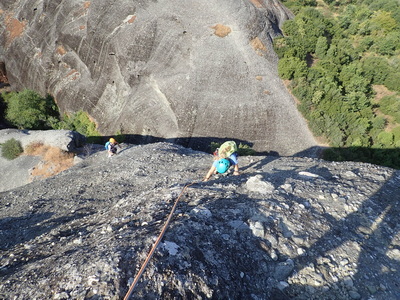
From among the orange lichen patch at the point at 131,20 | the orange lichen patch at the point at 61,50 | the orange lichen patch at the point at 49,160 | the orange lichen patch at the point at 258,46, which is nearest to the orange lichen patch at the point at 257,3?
the orange lichen patch at the point at 258,46

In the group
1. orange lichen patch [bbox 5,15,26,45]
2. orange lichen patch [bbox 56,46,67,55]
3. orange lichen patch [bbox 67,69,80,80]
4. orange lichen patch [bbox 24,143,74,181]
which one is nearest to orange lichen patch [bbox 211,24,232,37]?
orange lichen patch [bbox 24,143,74,181]

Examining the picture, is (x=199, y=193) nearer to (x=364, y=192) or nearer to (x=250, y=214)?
(x=250, y=214)

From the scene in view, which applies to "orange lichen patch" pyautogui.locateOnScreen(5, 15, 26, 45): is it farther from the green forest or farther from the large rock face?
the green forest

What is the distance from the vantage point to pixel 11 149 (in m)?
15.7

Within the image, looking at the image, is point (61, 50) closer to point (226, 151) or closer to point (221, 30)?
point (221, 30)

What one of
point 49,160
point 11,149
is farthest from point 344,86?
point 11,149

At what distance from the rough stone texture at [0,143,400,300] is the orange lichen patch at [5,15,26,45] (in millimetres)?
33531

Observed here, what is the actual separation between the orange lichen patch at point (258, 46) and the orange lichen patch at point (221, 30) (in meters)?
2.43

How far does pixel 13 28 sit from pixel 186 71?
90.2 ft

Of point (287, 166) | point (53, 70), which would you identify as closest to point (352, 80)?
point (287, 166)

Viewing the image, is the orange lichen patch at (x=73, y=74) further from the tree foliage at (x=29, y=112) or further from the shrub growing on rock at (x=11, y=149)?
the shrub growing on rock at (x=11, y=149)

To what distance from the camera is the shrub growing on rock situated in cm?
1561

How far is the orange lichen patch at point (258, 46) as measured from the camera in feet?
66.2

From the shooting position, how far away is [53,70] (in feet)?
88.1
